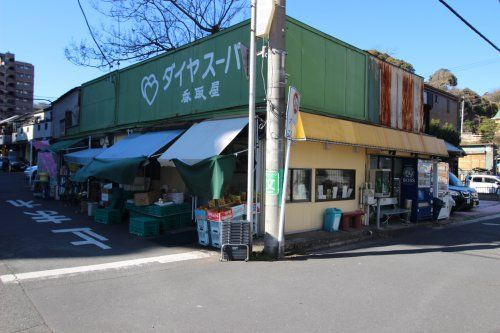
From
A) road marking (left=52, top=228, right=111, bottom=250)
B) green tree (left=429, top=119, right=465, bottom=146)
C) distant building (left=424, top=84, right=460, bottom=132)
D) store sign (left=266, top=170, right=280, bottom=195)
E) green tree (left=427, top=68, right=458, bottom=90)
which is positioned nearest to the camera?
store sign (left=266, top=170, right=280, bottom=195)

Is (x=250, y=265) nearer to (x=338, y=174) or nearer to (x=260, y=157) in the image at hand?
(x=260, y=157)

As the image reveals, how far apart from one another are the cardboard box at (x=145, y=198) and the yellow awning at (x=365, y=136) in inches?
193

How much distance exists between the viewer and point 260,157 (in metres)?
10.2

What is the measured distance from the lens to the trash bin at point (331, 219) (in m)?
11.4

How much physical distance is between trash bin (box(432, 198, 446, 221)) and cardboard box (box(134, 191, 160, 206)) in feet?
33.9

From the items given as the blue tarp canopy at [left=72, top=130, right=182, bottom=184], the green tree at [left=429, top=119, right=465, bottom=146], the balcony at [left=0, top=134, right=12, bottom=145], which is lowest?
the blue tarp canopy at [left=72, top=130, right=182, bottom=184]

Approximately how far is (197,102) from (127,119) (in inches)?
200

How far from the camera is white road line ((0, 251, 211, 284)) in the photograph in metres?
6.73

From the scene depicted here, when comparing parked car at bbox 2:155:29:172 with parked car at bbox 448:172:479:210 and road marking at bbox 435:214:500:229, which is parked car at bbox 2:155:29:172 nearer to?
parked car at bbox 448:172:479:210

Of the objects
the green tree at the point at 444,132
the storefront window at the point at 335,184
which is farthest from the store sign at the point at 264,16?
the green tree at the point at 444,132

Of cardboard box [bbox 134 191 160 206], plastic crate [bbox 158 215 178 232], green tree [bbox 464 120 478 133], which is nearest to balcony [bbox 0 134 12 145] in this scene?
cardboard box [bbox 134 191 160 206]

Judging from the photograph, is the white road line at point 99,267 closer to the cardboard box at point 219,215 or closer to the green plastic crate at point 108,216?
the cardboard box at point 219,215

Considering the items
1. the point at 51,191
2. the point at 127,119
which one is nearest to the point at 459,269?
the point at 127,119

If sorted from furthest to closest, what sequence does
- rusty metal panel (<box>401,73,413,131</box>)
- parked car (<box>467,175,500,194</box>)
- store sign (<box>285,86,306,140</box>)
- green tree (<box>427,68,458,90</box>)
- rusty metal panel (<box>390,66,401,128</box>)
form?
green tree (<box>427,68,458,90</box>) → parked car (<box>467,175,500,194</box>) → rusty metal panel (<box>401,73,413,131</box>) → rusty metal panel (<box>390,66,401,128</box>) → store sign (<box>285,86,306,140</box>)
